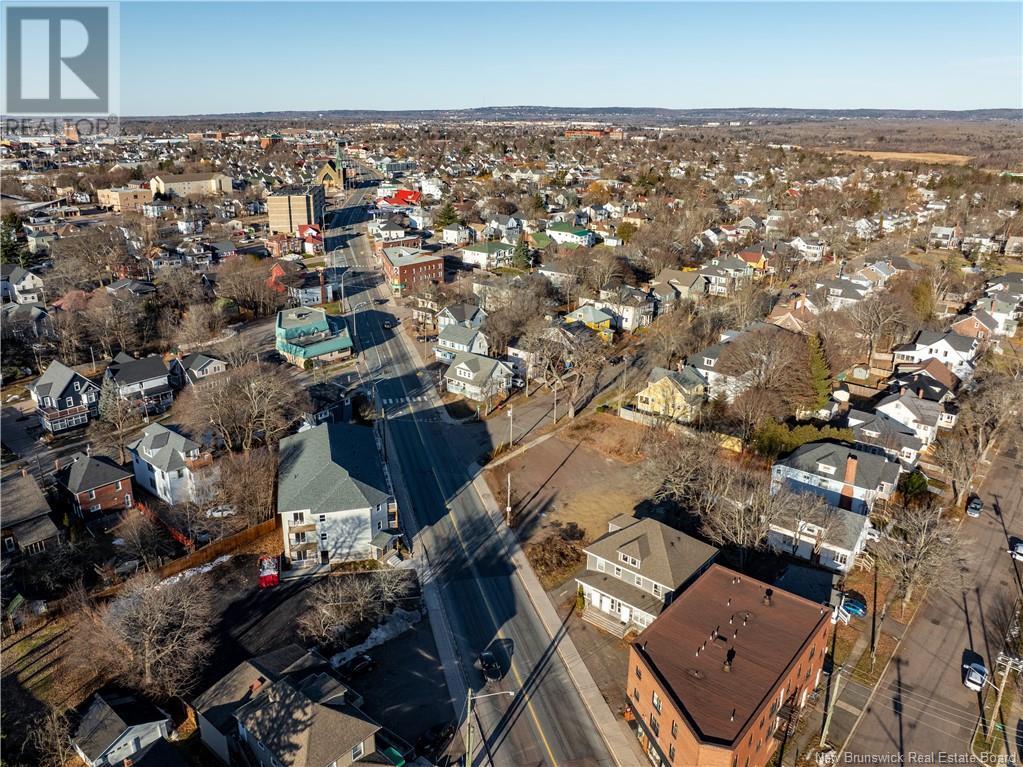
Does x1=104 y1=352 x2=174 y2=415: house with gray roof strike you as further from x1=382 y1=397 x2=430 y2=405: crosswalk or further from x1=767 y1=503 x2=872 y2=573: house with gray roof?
x1=767 y1=503 x2=872 y2=573: house with gray roof

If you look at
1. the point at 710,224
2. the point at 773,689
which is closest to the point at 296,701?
the point at 773,689

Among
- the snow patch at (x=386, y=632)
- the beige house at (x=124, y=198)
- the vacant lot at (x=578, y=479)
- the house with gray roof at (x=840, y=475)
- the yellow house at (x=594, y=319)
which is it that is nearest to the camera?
the snow patch at (x=386, y=632)

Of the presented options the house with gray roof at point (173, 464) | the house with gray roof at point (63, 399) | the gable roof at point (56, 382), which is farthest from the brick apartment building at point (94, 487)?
the gable roof at point (56, 382)

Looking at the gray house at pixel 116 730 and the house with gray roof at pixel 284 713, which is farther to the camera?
the gray house at pixel 116 730

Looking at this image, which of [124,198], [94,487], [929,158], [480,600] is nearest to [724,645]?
[480,600]

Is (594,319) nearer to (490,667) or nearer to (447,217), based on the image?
(490,667)

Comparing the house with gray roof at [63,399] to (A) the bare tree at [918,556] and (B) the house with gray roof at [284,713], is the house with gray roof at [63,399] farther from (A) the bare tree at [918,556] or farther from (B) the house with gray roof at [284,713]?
(A) the bare tree at [918,556]

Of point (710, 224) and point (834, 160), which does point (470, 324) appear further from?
point (834, 160)
